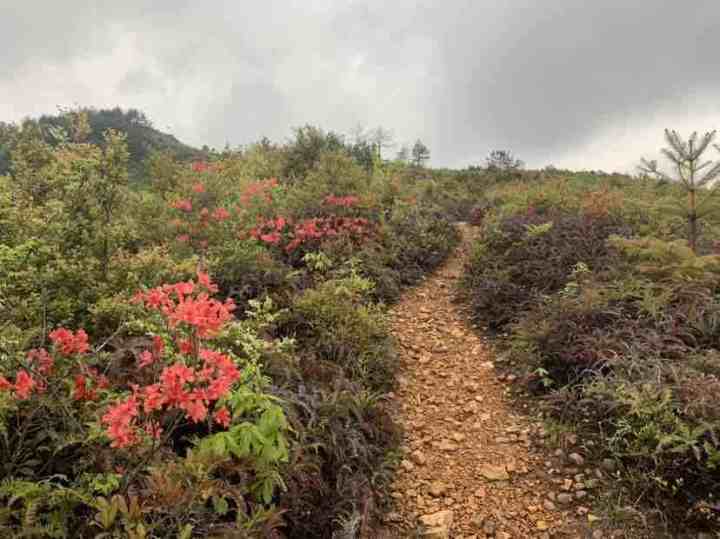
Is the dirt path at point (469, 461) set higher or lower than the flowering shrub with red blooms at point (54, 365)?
lower

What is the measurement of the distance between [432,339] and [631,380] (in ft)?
8.36

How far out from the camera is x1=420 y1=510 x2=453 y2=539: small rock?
136 inches

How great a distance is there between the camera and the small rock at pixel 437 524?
3453 mm

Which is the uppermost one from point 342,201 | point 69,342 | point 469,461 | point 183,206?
point 342,201

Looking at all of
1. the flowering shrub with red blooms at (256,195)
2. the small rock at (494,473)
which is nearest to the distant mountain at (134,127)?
the flowering shrub with red blooms at (256,195)

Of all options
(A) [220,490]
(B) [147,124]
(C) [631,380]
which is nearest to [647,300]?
(C) [631,380]

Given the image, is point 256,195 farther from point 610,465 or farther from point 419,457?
point 610,465

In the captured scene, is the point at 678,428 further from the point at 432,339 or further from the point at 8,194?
the point at 8,194

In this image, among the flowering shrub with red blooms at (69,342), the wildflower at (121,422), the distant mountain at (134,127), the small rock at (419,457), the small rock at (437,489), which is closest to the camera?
the wildflower at (121,422)

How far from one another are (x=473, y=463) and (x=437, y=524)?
0.75 metres

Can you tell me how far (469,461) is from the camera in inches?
165

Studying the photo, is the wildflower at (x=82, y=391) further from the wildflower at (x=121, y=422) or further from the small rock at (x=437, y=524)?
the small rock at (x=437, y=524)

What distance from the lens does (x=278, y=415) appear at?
2980mm


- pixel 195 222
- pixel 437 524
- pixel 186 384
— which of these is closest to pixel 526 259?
pixel 437 524
